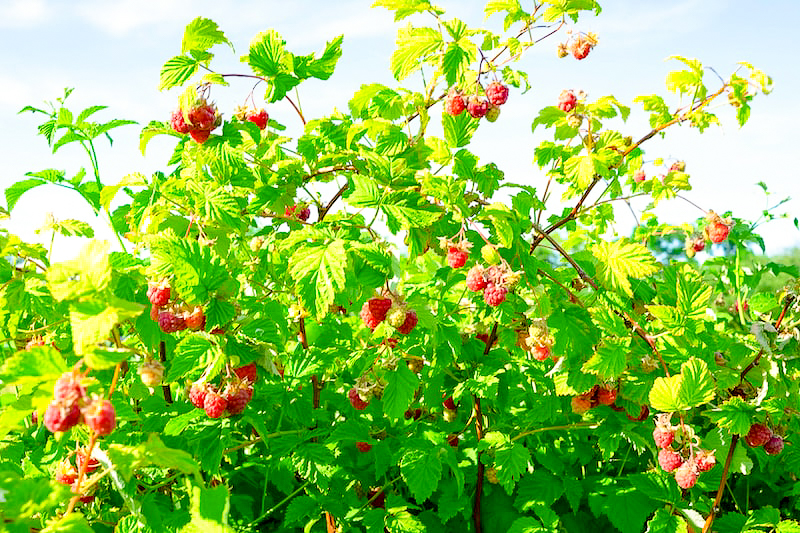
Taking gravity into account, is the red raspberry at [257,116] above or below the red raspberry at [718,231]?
above

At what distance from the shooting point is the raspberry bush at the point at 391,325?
6.26ft

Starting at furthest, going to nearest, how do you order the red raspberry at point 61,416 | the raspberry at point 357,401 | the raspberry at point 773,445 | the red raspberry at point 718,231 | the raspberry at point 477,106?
the red raspberry at point 718,231
the raspberry at point 773,445
the raspberry at point 357,401
the raspberry at point 477,106
the red raspberry at point 61,416

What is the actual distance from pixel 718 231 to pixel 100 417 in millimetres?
2577

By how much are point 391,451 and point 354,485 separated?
324 mm

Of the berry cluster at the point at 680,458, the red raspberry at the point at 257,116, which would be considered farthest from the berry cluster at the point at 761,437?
the red raspberry at the point at 257,116

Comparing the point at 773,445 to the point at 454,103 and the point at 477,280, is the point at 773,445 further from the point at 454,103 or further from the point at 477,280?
the point at 454,103

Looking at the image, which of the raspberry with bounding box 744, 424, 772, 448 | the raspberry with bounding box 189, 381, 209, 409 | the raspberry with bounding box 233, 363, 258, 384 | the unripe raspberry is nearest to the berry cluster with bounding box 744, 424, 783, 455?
the raspberry with bounding box 744, 424, 772, 448

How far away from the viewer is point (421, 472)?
2168mm

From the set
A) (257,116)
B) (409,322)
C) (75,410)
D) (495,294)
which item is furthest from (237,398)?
(257,116)

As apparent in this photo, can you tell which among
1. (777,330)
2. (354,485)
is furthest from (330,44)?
(777,330)

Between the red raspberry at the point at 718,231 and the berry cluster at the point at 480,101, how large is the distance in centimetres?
134

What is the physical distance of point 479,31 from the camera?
2.21 metres

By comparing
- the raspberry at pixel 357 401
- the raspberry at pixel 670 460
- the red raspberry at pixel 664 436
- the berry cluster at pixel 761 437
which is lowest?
the berry cluster at pixel 761 437

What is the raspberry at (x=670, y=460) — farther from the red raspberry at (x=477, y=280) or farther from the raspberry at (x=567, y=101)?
the raspberry at (x=567, y=101)
